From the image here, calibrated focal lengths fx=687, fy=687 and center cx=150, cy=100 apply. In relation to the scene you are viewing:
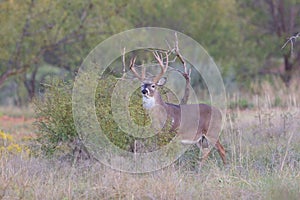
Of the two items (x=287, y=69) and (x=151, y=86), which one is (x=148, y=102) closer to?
(x=151, y=86)

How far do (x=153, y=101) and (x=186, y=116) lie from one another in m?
0.69

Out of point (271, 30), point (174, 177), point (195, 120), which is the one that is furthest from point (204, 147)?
point (271, 30)

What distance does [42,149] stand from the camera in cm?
1079

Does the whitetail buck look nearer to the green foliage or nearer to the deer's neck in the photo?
the deer's neck

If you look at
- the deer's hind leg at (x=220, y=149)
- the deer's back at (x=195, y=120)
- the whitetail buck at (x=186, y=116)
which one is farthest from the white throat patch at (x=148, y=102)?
the deer's hind leg at (x=220, y=149)

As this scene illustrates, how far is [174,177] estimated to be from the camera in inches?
344

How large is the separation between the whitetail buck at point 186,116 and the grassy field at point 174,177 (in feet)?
0.82

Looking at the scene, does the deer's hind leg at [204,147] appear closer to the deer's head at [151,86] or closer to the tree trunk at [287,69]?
the deer's head at [151,86]

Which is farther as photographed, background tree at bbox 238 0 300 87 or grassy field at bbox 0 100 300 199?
background tree at bbox 238 0 300 87

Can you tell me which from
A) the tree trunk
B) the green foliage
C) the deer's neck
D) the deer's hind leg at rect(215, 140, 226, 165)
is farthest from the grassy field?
the tree trunk

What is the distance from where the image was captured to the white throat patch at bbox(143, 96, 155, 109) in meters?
10.8

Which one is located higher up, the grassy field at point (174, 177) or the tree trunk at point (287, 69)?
the tree trunk at point (287, 69)

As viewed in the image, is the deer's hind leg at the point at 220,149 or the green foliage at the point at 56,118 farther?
the deer's hind leg at the point at 220,149

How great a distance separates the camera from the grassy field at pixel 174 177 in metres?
8.29
